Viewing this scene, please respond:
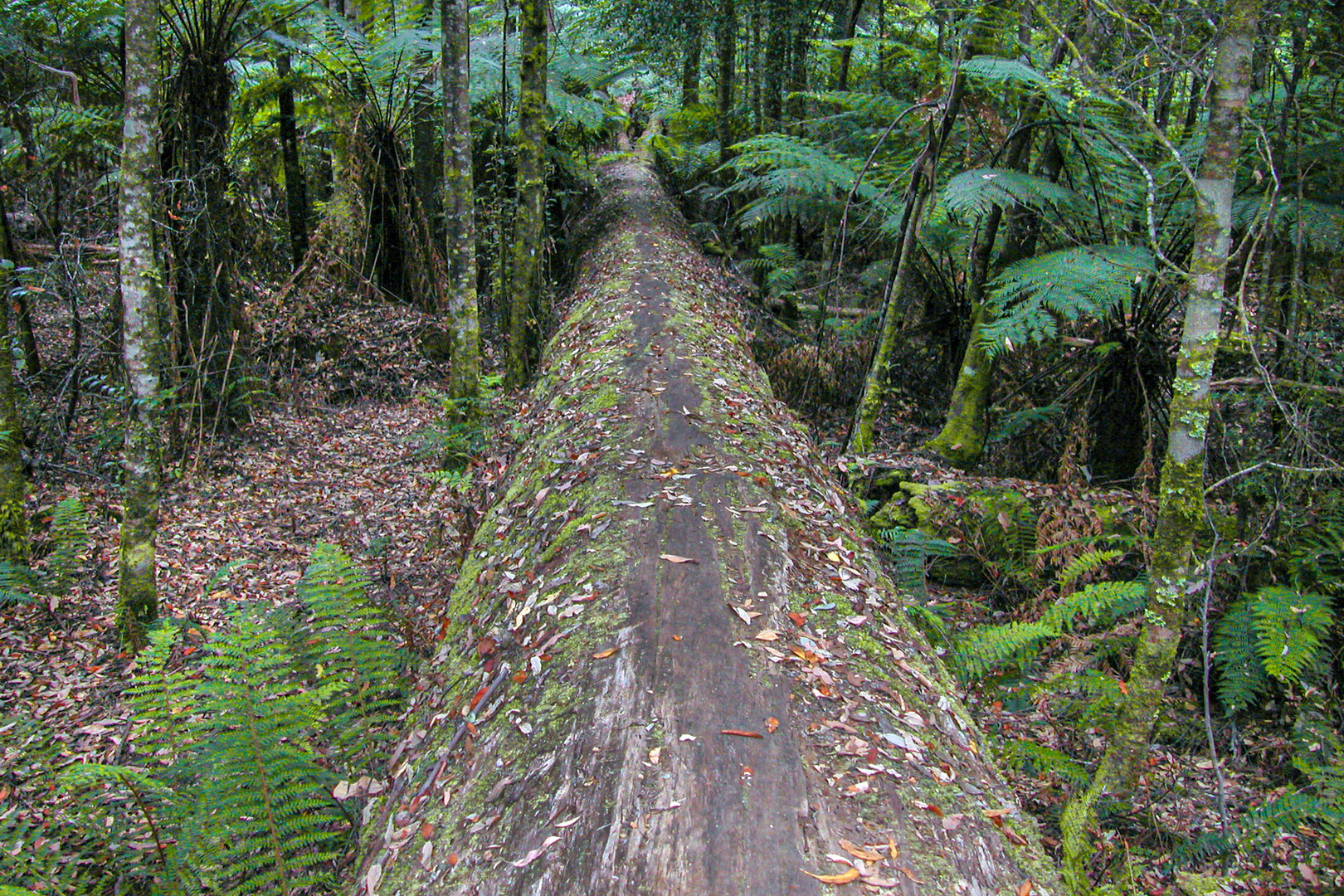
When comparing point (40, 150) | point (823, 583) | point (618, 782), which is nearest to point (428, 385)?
point (40, 150)

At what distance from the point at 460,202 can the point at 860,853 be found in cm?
616

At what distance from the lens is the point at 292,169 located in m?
10.0

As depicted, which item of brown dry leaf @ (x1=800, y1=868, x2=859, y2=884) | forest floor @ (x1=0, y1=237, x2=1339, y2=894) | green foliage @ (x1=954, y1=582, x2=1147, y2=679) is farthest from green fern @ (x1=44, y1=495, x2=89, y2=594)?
green foliage @ (x1=954, y1=582, x2=1147, y2=679)

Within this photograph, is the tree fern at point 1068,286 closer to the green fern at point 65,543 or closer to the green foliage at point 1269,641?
the green foliage at point 1269,641

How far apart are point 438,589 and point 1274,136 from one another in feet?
24.1

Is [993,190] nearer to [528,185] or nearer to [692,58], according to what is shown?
[528,185]

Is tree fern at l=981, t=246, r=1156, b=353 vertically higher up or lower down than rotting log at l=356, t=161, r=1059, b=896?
higher up

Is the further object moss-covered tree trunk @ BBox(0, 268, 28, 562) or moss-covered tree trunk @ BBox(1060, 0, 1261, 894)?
moss-covered tree trunk @ BBox(0, 268, 28, 562)

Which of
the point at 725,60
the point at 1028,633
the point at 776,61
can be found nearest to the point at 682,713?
the point at 1028,633

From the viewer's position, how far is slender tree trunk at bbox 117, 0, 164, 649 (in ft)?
13.9

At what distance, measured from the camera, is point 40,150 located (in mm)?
7660

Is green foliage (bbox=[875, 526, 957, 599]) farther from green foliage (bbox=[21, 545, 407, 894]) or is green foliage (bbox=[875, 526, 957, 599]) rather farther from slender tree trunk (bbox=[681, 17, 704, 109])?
slender tree trunk (bbox=[681, 17, 704, 109])

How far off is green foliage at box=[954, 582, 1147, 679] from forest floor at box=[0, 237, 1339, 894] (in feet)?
1.57

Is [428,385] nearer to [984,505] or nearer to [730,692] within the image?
[984,505]
